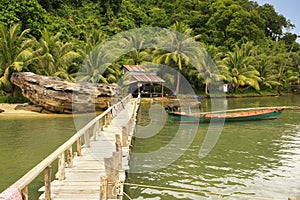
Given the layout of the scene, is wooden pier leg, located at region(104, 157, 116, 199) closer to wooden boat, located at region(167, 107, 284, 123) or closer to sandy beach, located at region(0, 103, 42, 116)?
wooden boat, located at region(167, 107, 284, 123)

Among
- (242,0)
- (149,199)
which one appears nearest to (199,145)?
(149,199)

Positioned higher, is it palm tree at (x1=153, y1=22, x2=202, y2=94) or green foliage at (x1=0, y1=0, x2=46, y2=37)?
green foliage at (x1=0, y1=0, x2=46, y2=37)

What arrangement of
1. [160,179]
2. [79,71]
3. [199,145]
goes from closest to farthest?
1. [160,179]
2. [199,145]
3. [79,71]

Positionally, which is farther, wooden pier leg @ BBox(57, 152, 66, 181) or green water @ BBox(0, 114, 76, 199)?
green water @ BBox(0, 114, 76, 199)

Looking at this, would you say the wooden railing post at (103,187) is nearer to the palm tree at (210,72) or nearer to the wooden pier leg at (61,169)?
the wooden pier leg at (61,169)

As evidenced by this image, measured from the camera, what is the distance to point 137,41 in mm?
35125

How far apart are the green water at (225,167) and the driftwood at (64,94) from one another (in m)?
6.27

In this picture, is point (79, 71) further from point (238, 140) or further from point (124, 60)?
point (238, 140)

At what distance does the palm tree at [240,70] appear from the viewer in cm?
3650

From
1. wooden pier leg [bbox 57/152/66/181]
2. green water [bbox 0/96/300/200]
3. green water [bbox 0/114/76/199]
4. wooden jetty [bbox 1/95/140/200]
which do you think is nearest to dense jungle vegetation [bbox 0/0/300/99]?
green water [bbox 0/114/76/199]

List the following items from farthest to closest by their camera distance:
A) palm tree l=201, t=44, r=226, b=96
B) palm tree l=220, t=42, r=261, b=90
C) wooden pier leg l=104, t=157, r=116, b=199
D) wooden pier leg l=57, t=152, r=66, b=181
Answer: palm tree l=220, t=42, r=261, b=90 < palm tree l=201, t=44, r=226, b=96 < wooden pier leg l=57, t=152, r=66, b=181 < wooden pier leg l=104, t=157, r=116, b=199

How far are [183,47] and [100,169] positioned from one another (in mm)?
27052

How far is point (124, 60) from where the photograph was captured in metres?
32.3

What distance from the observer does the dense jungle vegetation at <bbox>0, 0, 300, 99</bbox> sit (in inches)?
900
